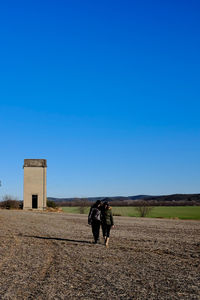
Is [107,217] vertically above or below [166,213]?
below

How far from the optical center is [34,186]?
6194 centimetres

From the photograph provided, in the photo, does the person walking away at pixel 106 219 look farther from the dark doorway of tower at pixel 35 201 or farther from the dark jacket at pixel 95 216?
the dark doorway of tower at pixel 35 201

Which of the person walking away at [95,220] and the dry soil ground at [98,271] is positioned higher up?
the person walking away at [95,220]

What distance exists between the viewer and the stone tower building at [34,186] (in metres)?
61.5

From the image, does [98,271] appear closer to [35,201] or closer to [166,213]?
[35,201]

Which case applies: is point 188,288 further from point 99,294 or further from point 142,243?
point 142,243

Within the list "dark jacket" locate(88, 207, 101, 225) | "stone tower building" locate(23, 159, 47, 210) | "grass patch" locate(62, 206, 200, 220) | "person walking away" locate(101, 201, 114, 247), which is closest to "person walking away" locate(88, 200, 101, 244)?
"dark jacket" locate(88, 207, 101, 225)

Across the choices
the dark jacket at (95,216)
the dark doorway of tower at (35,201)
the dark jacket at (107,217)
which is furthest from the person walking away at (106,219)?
the dark doorway of tower at (35,201)

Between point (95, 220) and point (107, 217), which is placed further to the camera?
point (95, 220)

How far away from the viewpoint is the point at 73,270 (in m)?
11.3

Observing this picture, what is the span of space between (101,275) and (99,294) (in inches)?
82.0

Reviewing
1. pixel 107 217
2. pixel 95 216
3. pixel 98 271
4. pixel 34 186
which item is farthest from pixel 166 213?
pixel 98 271

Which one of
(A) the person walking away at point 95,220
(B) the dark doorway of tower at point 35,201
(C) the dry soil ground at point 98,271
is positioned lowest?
(C) the dry soil ground at point 98,271

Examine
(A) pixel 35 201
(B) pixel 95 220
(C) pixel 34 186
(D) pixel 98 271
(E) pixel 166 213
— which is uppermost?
(C) pixel 34 186
